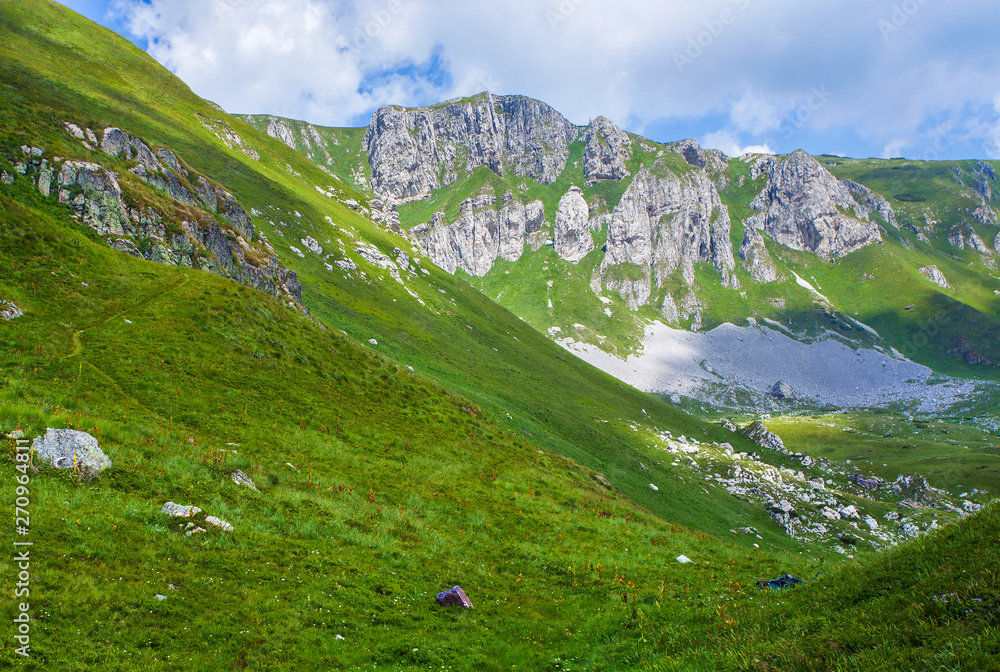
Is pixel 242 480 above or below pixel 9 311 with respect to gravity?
below

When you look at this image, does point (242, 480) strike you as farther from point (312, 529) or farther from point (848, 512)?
point (848, 512)

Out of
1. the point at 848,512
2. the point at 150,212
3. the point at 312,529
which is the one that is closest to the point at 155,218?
the point at 150,212

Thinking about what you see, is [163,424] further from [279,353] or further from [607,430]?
[607,430]

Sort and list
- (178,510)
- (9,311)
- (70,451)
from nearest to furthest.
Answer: (178,510) < (70,451) < (9,311)

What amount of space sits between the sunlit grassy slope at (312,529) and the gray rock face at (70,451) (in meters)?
0.72

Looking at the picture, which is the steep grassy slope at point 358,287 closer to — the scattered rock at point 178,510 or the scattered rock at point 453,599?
the scattered rock at point 453,599

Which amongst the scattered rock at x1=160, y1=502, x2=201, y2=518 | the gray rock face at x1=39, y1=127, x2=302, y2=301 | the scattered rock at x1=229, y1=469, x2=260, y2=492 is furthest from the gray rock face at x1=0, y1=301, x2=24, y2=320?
the scattered rock at x1=160, y1=502, x2=201, y2=518

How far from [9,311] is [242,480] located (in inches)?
739

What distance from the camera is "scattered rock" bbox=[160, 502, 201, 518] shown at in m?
16.3

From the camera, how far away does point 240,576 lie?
14633 millimetres

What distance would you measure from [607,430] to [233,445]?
247ft

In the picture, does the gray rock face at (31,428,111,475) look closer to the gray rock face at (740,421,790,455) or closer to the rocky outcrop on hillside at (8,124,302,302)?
the rocky outcrop on hillside at (8,124,302,302)

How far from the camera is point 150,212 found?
149 feet

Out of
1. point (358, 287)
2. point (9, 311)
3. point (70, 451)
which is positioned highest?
point (358, 287)
